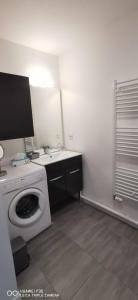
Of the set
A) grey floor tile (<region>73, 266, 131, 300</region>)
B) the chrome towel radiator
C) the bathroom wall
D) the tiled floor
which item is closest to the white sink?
the bathroom wall

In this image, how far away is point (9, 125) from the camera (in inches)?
74.4

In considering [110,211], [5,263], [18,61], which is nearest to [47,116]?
[18,61]

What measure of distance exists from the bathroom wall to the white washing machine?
0.35 meters

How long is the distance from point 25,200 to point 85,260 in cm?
90

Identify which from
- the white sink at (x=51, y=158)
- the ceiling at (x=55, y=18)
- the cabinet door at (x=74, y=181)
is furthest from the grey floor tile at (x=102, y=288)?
the ceiling at (x=55, y=18)

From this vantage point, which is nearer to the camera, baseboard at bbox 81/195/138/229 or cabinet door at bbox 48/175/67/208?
baseboard at bbox 81/195/138/229

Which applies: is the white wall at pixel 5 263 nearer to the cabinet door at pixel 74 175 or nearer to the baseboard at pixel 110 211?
the cabinet door at pixel 74 175

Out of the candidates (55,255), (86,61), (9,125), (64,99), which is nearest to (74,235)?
(55,255)

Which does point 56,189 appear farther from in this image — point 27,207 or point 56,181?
point 27,207

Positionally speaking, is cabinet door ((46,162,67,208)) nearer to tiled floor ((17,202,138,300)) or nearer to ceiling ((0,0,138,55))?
tiled floor ((17,202,138,300))

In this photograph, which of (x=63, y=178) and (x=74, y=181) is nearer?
(x=63, y=178)

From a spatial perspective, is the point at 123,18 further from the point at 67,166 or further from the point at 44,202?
the point at 44,202

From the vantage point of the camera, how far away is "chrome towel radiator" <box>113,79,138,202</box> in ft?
5.78

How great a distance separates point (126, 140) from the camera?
187 cm
